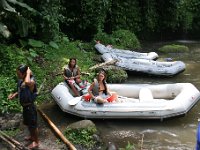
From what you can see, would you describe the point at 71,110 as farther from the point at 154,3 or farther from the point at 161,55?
the point at 154,3

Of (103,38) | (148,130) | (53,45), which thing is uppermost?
(53,45)

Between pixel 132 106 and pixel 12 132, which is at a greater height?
pixel 132 106

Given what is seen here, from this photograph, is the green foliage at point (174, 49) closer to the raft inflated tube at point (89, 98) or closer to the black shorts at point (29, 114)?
the raft inflated tube at point (89, 98)

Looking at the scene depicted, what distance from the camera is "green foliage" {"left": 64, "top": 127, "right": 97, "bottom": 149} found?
7.95m

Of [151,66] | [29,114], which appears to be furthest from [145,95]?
[151,66]

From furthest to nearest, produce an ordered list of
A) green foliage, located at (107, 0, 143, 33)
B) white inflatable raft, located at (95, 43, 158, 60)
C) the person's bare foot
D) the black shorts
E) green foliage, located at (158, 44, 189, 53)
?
green foliage, located at (107, 0, 143, 33) < green foliage, located at (158, 44, 189, 53) < white inflatable raft, located at (95, 43, 158, 60) < the person's bare foot < the black shorts

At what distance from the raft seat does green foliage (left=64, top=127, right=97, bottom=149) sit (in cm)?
203

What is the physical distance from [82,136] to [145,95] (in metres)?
2.64

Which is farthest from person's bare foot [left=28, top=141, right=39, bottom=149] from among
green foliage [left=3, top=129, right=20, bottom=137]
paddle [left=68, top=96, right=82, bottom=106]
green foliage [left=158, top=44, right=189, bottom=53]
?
green foliage [left=158, top=44, right=189, bottom=53]

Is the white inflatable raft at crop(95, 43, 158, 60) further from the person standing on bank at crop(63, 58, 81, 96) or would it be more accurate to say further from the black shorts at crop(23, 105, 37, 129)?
the black shorts at crop(23, 105, 37, 129)

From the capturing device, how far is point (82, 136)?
805cm

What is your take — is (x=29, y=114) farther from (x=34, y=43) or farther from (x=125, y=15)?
(x=125, y=15)

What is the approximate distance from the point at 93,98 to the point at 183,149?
2576 mm

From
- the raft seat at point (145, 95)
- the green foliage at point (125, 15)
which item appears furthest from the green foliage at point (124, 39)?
the raft seat at point (145, 95)
